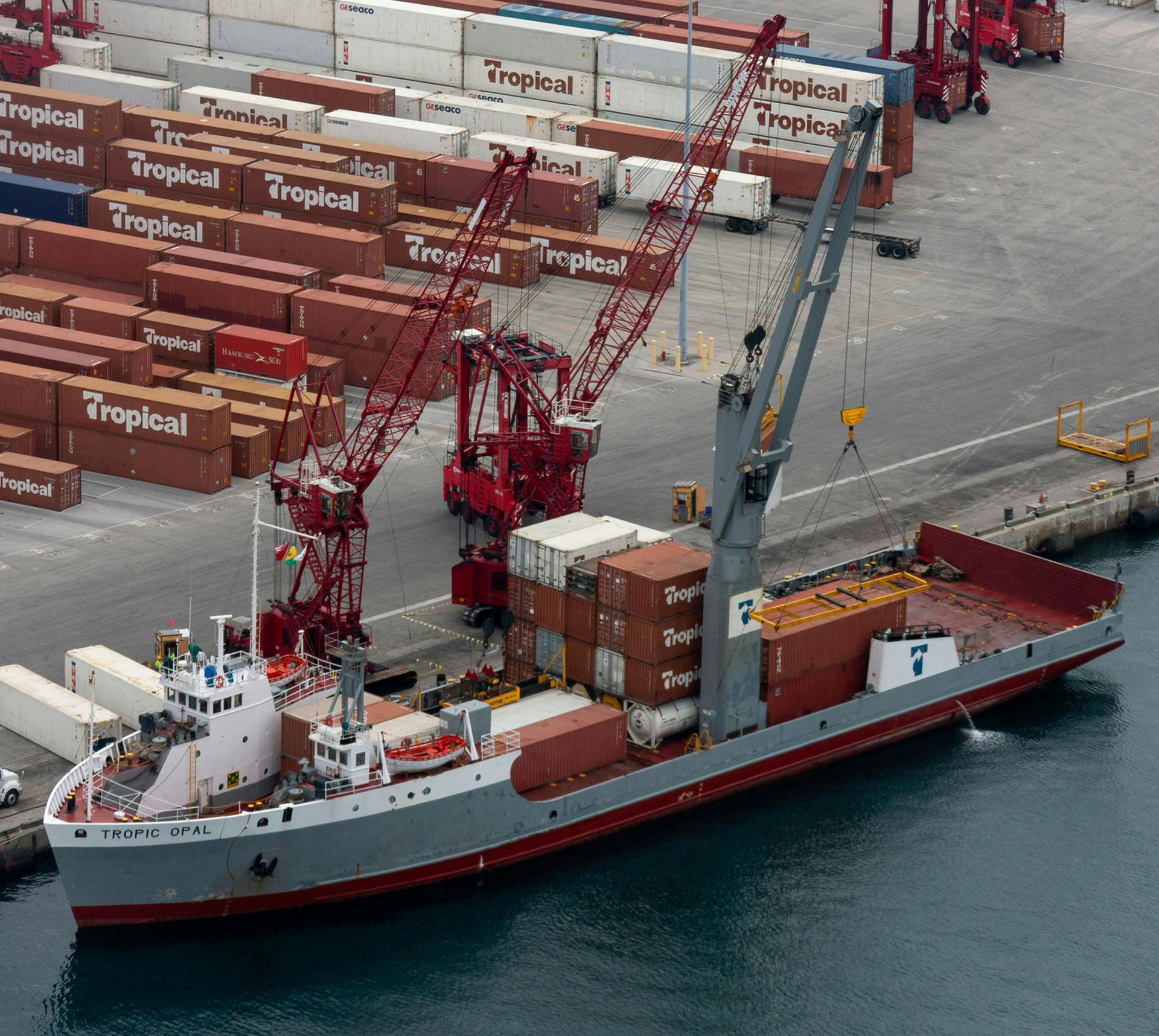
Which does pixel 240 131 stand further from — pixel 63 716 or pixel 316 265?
pixel 63 716

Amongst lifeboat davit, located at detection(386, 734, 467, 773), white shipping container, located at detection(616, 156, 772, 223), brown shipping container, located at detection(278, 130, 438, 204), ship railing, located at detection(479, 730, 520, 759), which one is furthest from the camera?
white shipping container, located at detection(616, 156, 772, 223)

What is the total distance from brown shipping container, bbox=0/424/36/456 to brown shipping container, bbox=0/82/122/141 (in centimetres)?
4549

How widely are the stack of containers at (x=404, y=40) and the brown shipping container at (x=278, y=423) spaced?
59328 mm

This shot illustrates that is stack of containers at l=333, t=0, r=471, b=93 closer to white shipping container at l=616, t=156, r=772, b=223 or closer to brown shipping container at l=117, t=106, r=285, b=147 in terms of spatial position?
brown shipping container at l=117, t=106, r=285, b=147

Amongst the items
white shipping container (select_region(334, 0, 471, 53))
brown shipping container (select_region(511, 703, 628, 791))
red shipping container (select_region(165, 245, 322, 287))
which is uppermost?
white shipping container (select_region(334, 0, 471, 53))

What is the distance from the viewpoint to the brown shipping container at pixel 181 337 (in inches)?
4943

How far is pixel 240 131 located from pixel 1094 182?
57123 millimetres

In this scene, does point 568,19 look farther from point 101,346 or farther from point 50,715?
point 50,715

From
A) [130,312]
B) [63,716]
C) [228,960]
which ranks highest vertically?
[130,312]

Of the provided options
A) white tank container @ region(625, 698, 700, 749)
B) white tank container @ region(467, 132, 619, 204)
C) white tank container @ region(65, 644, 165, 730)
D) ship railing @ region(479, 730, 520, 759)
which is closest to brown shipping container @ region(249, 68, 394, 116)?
white tank container @ region(467, 132, 619, 204)

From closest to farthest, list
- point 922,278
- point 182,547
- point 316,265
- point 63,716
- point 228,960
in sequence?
point 228,960 < point 63,716 < point 182,547 < point 316,265 < point 922,278

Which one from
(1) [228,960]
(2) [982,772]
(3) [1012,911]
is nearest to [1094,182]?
(2) [982,772]

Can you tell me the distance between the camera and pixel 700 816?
295 feet

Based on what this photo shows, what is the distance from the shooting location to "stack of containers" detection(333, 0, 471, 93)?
171 metres
